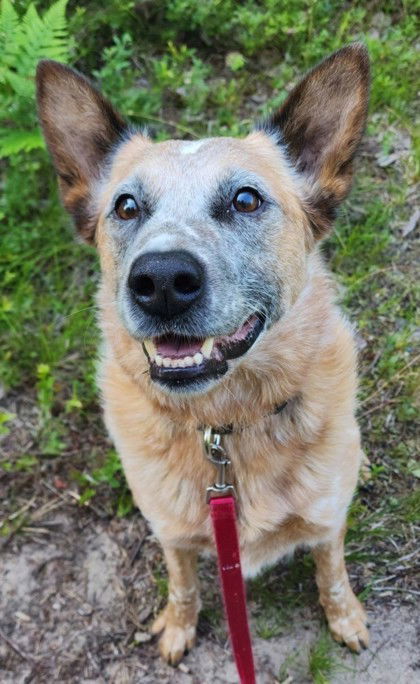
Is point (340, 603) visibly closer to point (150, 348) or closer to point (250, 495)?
point (250, 495)

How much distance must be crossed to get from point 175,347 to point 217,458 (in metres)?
0.53

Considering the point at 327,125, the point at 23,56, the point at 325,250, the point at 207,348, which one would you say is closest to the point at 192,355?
the point at 207,348

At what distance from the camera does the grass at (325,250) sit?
3.40 metres

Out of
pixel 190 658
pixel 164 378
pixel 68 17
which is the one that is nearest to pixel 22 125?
pixel 68 17

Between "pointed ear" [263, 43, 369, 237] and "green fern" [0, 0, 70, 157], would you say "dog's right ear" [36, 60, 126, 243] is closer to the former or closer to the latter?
"pointed ear" [263, 43, 369, 237]

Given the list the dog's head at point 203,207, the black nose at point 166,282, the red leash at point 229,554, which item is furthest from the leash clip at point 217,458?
the black nose at point 166,282

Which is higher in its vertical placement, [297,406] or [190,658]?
[297,406]

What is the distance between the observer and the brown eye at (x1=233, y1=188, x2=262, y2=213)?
2297 mm

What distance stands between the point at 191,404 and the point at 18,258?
7.44 ft

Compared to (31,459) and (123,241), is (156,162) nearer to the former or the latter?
(123,241)

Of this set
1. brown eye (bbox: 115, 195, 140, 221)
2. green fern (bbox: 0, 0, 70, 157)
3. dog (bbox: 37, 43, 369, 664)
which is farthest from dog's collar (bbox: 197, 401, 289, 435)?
green fern (bbox: 0, 0, 70, 157)

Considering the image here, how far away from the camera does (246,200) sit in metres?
2.30

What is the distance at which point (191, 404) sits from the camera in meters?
2.41

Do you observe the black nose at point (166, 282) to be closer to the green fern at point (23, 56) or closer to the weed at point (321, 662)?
the weed at point (321, 662)
